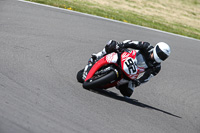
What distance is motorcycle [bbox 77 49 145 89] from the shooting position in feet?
20.9

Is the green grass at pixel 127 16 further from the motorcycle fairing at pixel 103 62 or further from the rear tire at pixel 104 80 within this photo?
the rear tire at pixel 104 80

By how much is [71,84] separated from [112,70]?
0.94 meters

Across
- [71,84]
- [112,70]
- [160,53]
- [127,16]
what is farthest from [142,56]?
[127,16]

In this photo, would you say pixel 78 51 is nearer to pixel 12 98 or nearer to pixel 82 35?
pixel 82 35

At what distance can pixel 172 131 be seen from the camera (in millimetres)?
5996

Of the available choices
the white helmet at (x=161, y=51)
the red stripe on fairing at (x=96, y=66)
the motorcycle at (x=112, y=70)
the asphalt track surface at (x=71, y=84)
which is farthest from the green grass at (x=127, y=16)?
the white helmet at (x=161, y=51)

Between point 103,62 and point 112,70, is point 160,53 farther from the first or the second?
point 103,62

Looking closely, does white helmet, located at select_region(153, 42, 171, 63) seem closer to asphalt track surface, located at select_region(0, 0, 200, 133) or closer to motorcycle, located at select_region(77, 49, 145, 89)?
motorcycle, located at select_region(77, 49, 145, 89)

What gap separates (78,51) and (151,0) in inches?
462

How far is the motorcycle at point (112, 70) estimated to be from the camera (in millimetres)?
6379

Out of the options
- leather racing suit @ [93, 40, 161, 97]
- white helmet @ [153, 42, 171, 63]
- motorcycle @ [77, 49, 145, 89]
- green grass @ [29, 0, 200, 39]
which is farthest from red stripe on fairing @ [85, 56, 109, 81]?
green grass @ [29, 0, 200, 39]

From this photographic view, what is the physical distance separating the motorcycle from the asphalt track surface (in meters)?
0.26

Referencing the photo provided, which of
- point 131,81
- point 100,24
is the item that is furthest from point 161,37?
point 131,81

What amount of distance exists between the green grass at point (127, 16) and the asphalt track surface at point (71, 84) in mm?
1278
